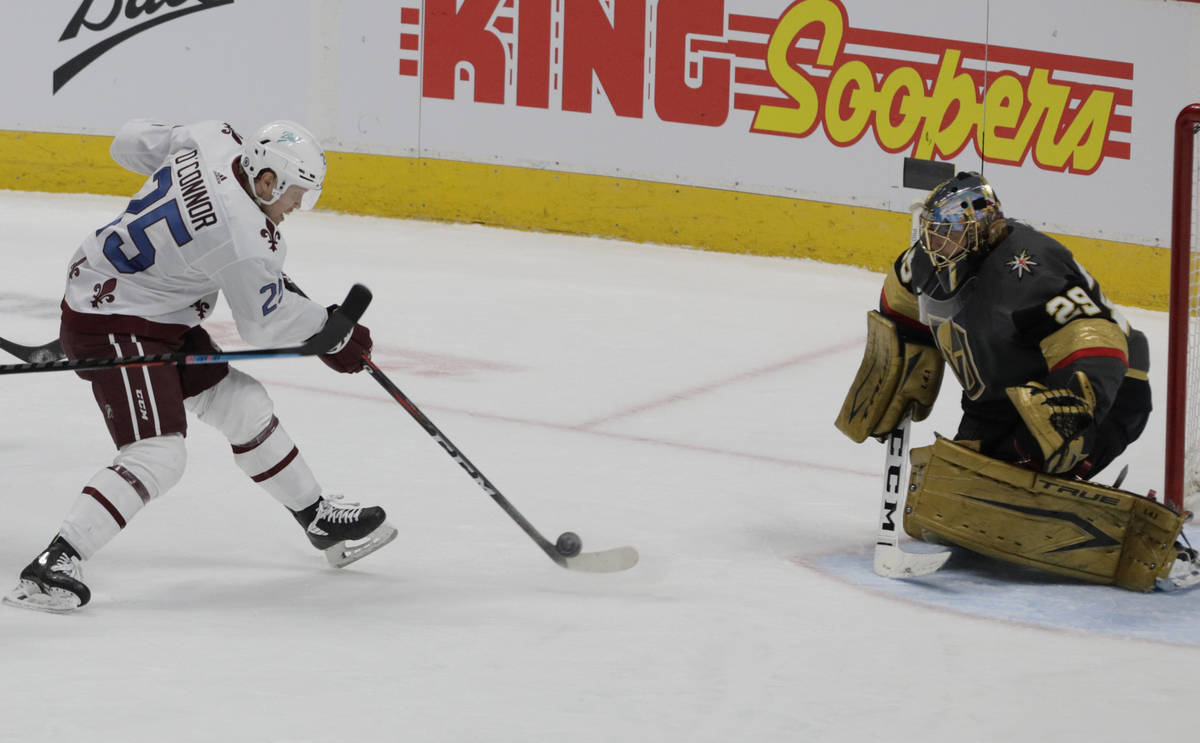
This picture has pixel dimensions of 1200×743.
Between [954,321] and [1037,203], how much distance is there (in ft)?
11.2

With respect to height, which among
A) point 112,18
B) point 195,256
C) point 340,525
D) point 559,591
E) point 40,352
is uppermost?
point 112,18

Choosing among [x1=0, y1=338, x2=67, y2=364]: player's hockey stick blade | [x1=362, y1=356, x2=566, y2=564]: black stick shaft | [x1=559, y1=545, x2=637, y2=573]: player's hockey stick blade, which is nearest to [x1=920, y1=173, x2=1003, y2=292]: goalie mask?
[x1=559, y1=545, x2=637, y2=573]: player's hockey stick blade

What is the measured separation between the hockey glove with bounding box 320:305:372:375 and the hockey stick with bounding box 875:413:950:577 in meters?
1.09

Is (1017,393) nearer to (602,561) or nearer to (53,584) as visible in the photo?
(602,561)

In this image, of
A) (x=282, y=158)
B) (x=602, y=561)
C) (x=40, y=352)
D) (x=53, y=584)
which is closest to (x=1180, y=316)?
(x=602, y=561)

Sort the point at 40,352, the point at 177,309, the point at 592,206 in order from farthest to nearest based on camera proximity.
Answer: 1. the point at 592,206
2. the point at 40,352
3. the point at 177,309

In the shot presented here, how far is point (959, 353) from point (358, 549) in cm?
127

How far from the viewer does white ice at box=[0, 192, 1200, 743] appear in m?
2.62

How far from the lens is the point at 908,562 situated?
134 inches

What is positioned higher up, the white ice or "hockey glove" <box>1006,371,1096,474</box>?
"hockey glove" <box>1006,371,1096,474</box>

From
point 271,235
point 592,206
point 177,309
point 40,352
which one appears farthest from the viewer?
point 592,206

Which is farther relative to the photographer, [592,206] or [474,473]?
[592,206]

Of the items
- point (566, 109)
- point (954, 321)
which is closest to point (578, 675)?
point (954, 321)

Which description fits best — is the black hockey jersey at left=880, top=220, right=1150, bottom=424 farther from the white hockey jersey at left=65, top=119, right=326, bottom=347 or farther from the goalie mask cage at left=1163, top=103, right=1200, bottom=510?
the white hockey jersey at left=65, top=119, right=326, bottom=347
